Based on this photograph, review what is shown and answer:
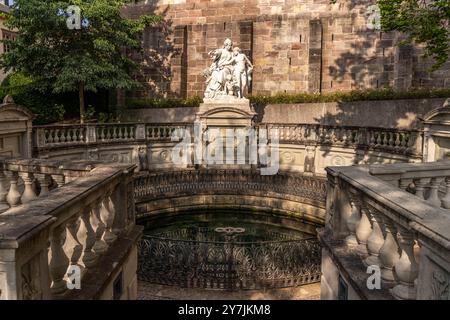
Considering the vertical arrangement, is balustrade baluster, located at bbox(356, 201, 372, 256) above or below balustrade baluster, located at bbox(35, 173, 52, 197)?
below

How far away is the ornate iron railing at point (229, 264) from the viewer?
684 centimetres

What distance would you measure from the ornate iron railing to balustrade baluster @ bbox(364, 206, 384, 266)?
11.6 ft

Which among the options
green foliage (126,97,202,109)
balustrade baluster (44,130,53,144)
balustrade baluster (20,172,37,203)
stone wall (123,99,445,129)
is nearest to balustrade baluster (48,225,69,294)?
balustrade baluster (20,172,37,203)

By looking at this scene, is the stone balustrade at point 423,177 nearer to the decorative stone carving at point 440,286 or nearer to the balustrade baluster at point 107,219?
the decorative stone carving at point 440,286

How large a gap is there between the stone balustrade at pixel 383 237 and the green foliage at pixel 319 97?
12.8m

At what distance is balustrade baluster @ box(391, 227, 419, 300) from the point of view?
2.91 metres

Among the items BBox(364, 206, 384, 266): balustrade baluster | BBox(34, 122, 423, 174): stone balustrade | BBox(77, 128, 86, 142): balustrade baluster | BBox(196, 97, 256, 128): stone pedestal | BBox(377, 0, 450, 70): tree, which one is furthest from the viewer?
BBox(196, 97, 256, 128): stone pedestal

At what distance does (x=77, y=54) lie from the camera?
16.3m

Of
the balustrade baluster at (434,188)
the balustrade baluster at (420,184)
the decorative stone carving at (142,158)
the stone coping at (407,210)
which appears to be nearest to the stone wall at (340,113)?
the decorative stone carving at (142,158)

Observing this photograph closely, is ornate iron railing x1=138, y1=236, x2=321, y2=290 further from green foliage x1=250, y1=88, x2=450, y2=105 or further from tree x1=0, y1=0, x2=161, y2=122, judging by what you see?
green foliage x1=250, y1=88, x2=450, y2=105

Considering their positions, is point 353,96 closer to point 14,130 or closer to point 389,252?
point 14,130
